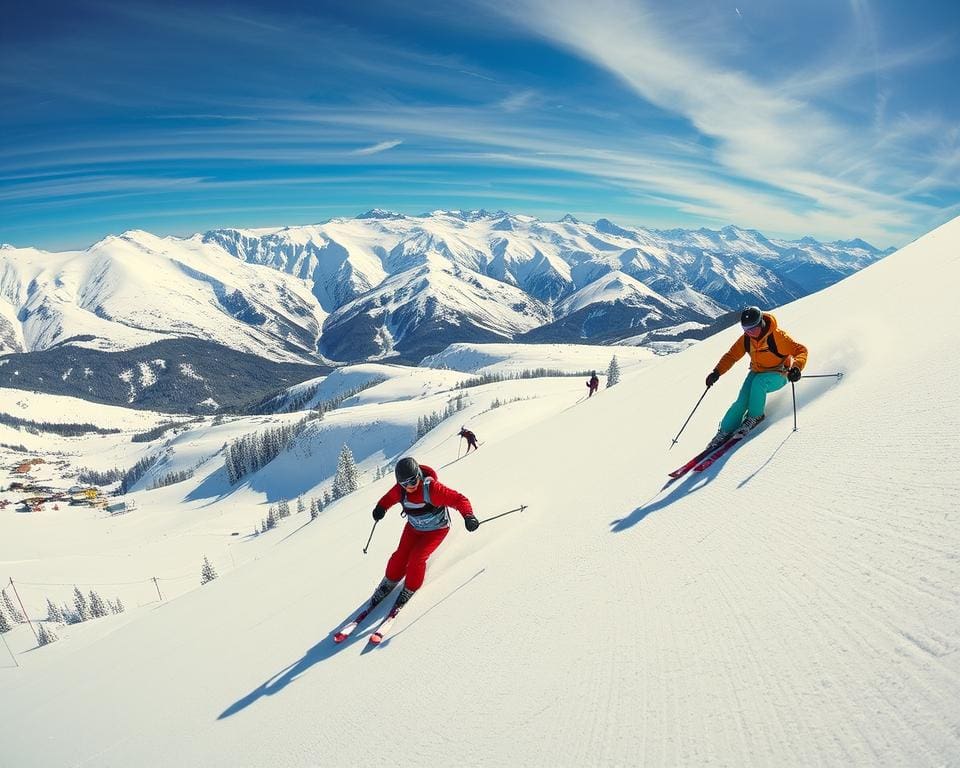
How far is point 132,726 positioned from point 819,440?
971 cm

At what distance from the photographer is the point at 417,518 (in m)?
7.22

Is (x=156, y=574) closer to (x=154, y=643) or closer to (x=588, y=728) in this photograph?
(x=154, y=643)

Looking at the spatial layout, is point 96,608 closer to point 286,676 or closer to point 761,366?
point 286,676

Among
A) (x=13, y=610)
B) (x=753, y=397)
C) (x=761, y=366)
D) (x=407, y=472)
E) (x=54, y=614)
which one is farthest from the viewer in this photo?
(x=13, y=610)

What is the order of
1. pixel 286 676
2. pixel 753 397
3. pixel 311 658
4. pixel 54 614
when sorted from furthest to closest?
pixel 54 614
pixel 753 397
pixel 311 658
pixel 286 676

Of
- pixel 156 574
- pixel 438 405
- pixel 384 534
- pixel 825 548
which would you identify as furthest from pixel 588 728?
pixel 438 405

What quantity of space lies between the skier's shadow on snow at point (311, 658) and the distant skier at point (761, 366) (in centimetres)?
457

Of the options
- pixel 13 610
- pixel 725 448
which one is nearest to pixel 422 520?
pixel 725 448

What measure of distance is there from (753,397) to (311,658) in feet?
24.3

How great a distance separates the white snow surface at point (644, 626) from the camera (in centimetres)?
251

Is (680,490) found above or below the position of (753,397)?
below

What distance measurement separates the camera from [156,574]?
210 feet

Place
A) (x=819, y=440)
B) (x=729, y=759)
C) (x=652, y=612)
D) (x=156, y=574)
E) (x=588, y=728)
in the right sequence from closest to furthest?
1. (x=729, y=759)
2. (x=588, y=728)
3. (x=652, y=612)
4. (x=819, y=440)
5. (x=156, y=574)

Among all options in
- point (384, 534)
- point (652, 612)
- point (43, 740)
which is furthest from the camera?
point (384, 534)
